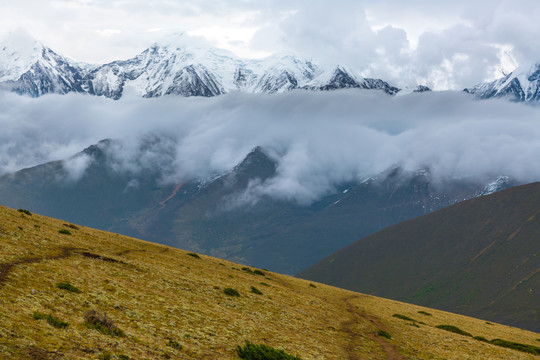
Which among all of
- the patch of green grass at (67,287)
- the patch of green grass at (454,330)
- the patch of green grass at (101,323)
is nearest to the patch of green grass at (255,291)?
the patch of green grass at (67,287)

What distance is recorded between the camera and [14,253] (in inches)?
1439

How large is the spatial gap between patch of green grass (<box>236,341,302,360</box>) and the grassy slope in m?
0.75

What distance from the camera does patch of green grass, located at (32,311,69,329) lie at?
2523 centimetres

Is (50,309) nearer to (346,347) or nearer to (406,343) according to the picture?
(346,347)

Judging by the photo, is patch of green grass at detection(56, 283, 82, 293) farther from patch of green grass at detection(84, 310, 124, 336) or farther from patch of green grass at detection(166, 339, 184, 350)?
patch of green grass at detection(166, 339, 184, 350)

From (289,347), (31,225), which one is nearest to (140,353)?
(289,347)

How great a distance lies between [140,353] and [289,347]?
40.6 ft

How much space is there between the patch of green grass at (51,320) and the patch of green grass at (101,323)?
48.8 inches

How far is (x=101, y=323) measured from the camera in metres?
26.9

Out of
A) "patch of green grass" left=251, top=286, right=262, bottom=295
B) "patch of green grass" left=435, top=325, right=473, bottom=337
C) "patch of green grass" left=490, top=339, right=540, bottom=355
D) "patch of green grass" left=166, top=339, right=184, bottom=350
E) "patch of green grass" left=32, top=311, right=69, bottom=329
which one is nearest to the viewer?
"patch of green grass" left=32, top=311, right=69, bottom=329

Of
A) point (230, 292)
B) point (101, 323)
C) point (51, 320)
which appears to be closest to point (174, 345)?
point (101, 323)

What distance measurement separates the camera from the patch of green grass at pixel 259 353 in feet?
95.8

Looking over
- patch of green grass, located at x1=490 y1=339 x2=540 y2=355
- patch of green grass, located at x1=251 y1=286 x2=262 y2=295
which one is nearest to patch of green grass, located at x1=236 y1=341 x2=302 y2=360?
patch of green grass, located at x1=251 y1=286 x2=262 y2=295

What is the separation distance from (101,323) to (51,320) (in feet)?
8.24
